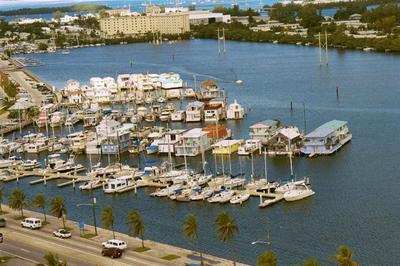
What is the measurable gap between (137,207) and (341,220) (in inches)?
83.3

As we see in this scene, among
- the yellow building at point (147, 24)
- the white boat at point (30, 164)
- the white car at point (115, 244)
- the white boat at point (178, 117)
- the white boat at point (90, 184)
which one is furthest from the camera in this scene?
the yellow building at point (147, 24)

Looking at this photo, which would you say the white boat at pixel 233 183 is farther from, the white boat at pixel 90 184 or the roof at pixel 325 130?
the roof at pixel 325 130

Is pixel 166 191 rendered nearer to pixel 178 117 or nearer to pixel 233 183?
pixel 233 183

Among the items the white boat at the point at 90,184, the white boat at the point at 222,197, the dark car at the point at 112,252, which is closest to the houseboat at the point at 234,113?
the white boat at the point at 90,184

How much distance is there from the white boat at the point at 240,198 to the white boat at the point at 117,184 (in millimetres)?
1432

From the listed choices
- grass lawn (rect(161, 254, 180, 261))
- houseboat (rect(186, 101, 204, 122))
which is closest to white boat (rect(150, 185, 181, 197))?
grass lawn (rect(161, 254, 180, 261))

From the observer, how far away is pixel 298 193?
301 inches

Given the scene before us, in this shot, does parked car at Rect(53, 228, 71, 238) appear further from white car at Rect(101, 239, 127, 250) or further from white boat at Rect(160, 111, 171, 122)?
white boat at Rect(160, 111, 171, 122)

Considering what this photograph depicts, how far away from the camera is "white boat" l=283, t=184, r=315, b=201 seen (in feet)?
24.9

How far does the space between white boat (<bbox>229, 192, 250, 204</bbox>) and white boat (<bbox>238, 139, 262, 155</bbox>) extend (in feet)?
6.39

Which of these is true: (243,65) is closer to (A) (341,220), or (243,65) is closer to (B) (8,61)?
(B) (8,61)

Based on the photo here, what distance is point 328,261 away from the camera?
19.4 feet

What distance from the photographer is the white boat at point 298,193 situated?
24.9 feet

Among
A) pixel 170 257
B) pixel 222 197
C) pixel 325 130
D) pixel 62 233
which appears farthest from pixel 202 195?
pixel 325 130
